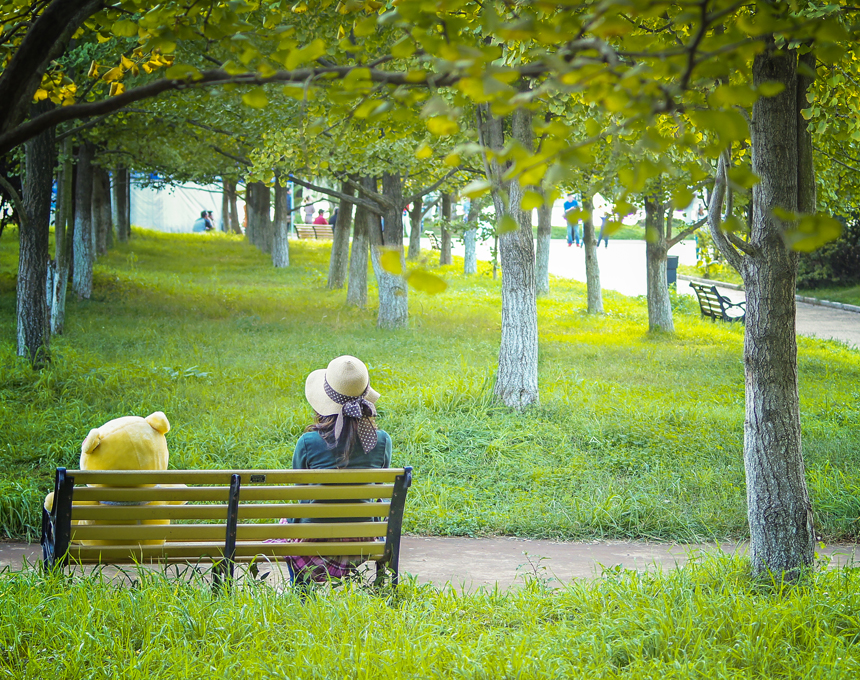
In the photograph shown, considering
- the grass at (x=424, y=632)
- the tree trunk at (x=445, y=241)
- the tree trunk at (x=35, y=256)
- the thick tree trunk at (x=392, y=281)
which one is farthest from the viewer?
the tree trunk at (x=445, y=241)

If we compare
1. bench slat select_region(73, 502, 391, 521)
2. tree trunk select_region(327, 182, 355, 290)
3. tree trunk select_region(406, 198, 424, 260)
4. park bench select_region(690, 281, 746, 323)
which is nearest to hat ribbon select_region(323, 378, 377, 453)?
bench slat select_region(73, 502, 391, 521)

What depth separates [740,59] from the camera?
1884 millimetres

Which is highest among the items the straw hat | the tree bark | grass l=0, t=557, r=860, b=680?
the tree bark

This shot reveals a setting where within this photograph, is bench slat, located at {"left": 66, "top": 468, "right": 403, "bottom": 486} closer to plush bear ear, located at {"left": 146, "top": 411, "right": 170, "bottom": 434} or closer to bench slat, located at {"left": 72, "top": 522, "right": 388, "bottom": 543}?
bench slat, located at {"left": 72, "top": 522, "right": 388, "bottom": 543}

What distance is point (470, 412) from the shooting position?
868cm

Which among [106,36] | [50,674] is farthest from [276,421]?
[50,674]

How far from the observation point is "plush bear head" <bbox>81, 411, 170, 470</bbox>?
4.45 m

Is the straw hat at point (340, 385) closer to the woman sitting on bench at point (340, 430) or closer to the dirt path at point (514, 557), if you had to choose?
the woman sitting on bench at point (340, 430)

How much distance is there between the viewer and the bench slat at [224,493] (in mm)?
3713

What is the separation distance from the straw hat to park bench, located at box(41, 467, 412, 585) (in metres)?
0.43

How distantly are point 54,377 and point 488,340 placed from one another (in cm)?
746


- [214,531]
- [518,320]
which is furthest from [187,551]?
[518,320]

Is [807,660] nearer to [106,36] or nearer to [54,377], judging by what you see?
[106,36]

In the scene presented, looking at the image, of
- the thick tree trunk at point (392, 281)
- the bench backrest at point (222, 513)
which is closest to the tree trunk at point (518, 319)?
the bench backrest at point (222, 513)
